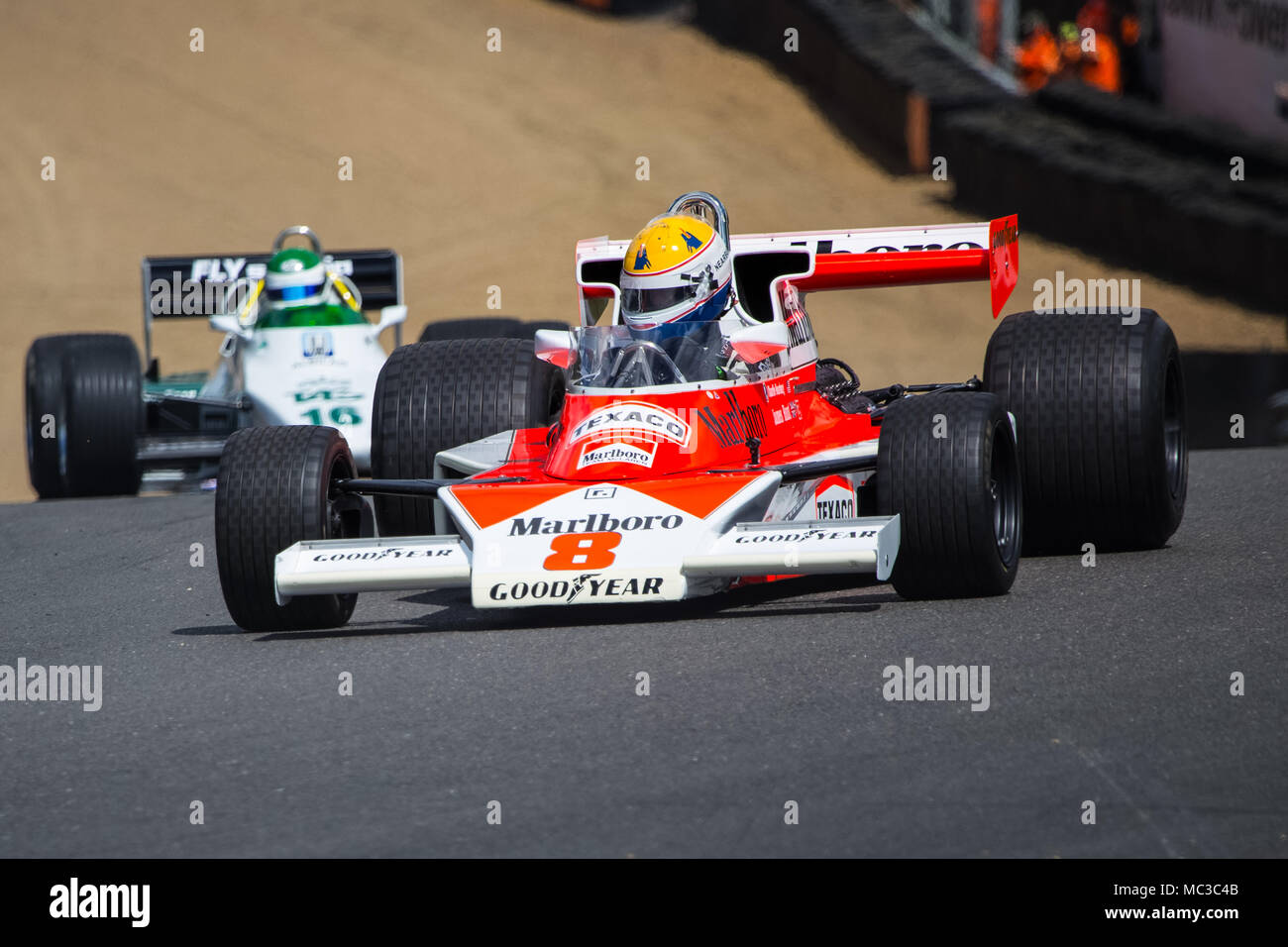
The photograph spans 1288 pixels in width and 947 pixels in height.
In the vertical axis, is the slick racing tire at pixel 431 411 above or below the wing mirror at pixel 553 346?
below

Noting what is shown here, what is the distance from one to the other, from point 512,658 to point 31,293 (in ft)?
57.3

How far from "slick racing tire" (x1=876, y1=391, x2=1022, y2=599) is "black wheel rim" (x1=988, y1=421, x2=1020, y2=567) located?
6.8 inches

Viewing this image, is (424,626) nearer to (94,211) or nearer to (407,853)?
(407,853)

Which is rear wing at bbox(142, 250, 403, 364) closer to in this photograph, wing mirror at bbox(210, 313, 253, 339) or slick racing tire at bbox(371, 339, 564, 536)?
wing mirror at bbox(210, 313, 253, 339)

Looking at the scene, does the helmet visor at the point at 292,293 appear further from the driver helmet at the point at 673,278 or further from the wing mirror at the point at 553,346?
A: the driver helmet at the point at 673,278

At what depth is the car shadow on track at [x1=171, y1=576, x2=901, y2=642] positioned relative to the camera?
745cm

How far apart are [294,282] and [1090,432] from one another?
6.15 m

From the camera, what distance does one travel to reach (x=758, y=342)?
8.12m

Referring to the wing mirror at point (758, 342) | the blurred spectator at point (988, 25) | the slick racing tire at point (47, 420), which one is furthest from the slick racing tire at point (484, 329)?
the blurred spectator at point (988, 25)

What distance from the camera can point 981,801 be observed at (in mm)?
5020

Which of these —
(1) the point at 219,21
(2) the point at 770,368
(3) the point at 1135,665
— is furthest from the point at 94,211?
(3) the point at 1135,665

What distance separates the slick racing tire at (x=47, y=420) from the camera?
40.8 ft

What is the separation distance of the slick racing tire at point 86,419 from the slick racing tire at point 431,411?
3880 millimetres

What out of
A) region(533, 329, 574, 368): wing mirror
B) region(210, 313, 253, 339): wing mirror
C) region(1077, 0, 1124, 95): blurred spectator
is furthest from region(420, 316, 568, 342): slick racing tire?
region(1077, 0, 1124, 95): blurred spectator
